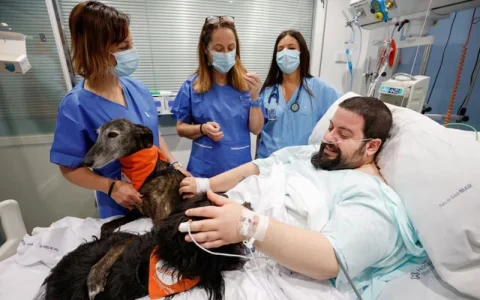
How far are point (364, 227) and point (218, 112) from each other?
119cm

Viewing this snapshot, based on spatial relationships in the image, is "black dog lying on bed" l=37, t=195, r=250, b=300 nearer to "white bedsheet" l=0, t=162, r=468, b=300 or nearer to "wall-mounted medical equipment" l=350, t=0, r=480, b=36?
"white bedsheet" l=0, t=162, r=468, b=300

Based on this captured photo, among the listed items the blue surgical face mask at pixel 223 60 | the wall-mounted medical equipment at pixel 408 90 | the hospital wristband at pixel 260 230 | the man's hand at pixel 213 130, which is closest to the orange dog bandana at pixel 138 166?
the man's hand at pixel 213 130

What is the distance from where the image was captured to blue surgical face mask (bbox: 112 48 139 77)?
1.08 meters

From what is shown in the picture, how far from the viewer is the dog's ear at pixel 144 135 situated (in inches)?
42.2

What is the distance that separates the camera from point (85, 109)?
41.4 inches

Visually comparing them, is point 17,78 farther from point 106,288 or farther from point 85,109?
point 106,288

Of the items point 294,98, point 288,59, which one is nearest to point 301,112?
point 294,98

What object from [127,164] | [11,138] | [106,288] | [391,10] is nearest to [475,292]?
[106,288]

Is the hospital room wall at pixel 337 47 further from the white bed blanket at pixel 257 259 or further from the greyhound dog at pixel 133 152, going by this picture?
the greyhound dog at pixel 133 152

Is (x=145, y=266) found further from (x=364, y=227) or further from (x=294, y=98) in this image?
(x=294, y=98)

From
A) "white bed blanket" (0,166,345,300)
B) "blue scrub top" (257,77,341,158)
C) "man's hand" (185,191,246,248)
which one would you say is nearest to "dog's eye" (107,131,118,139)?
"white bed blanket" (0,166,345,300)

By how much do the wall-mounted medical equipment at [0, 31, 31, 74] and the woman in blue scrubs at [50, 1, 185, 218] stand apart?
12.3 inches

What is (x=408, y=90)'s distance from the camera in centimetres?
142

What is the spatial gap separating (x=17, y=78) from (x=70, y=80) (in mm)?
377
